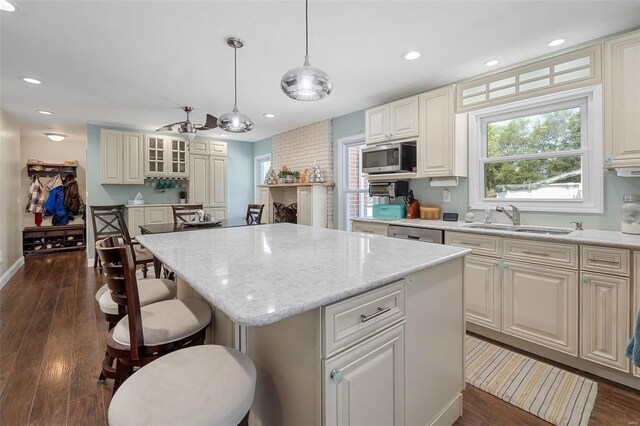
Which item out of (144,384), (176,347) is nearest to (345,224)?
(176,347)

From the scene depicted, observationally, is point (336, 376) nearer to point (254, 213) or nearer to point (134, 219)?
point (254, 213)

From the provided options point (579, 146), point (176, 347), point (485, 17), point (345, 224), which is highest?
point (485, 17)

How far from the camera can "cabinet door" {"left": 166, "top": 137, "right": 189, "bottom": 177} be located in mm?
5906

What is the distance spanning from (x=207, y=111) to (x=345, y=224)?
2718 mm

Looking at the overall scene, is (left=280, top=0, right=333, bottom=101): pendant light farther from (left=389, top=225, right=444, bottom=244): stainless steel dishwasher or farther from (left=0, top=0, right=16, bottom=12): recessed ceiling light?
(left=389, top=225, right=444, bottom=244): stainless steel dishwasher

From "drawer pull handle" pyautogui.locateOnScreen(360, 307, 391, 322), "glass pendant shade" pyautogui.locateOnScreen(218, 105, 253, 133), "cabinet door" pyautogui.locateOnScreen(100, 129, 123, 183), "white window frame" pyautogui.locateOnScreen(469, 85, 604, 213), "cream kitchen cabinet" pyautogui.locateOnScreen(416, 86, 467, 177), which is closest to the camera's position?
"drawer pull handle" pyautogui.locateOnScreen(360, 307, 391, 322)

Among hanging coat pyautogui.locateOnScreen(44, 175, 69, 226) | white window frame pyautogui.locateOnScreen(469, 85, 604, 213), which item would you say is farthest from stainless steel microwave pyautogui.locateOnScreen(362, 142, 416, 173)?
hanging coat pyautogui.locateOnScreen(44, 175, 69, 226)

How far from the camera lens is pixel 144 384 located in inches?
37.5

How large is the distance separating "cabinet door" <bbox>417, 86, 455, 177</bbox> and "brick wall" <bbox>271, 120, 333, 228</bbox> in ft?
6.26

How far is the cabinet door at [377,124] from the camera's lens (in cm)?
370

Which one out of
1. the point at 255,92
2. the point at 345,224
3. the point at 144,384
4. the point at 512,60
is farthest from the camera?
the point at 345,224

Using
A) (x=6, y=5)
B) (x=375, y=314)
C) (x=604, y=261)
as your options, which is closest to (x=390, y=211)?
(x=604, y=261)

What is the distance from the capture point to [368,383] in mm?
1101

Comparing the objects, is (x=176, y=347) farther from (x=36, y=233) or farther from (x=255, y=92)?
(x=36, y=233)
